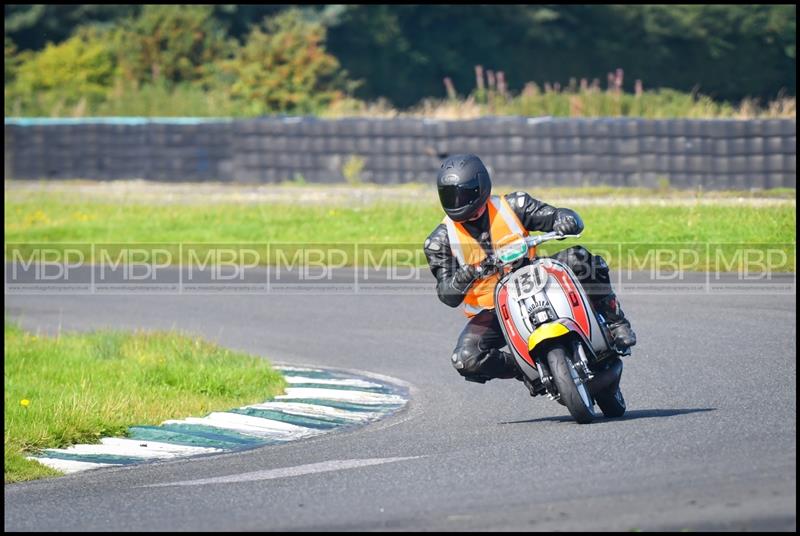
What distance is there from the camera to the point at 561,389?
25.7ft

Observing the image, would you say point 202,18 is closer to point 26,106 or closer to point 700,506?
point 26,106

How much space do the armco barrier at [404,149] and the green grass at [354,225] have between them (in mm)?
1385

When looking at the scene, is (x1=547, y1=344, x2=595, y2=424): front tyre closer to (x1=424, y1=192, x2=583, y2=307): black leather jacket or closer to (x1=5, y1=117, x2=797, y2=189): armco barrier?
(x1=424, y1=192, x2=583, y2=307): black leather jacket

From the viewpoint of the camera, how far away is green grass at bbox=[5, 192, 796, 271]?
1733cm

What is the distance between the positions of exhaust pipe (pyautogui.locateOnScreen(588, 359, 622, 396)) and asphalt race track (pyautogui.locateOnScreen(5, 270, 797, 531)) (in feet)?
0.70

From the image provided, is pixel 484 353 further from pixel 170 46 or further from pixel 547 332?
pixel 170 46

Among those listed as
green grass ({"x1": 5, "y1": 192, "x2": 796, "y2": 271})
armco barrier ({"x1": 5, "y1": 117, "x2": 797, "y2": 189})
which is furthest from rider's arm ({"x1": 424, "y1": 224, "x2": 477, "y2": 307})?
armco barrier ({"x1": 5, "y1": 117, "x2": 797, "y2": 189})

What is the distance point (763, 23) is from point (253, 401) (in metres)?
44.0

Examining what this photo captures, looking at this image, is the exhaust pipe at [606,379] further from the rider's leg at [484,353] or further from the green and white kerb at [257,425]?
the green and white kerb at [257,425]

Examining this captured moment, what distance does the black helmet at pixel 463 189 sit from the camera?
7996 mm

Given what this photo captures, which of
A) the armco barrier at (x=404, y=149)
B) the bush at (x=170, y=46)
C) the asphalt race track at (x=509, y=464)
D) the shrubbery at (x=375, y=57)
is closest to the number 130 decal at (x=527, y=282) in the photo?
the asphalt race track at (x=509, y=464)

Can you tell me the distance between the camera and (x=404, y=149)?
24.2 m

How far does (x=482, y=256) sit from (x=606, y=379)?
0.99 m

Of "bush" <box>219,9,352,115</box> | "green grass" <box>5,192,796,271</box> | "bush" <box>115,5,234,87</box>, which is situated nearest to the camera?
"green grass" <box>5,192,796,271</box>
